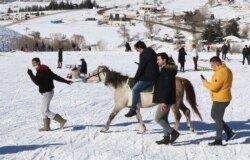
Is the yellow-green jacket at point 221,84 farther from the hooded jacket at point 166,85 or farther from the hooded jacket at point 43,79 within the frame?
the hooded jacket at point 43,79

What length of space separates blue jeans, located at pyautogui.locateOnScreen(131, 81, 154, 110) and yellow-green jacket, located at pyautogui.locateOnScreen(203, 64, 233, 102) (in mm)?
1524

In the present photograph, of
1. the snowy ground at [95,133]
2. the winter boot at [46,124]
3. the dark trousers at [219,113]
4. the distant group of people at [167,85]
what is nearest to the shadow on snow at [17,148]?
the snowy ground at [95,133]

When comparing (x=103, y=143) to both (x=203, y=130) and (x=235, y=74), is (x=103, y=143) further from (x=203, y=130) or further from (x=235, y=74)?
(x=235, y=74)

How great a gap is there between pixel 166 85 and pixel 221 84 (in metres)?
1.11

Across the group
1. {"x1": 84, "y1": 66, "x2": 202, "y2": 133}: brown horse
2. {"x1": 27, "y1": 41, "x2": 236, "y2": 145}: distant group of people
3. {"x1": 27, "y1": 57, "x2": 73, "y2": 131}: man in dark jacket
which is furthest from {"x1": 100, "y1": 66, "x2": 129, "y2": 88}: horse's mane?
{"x1": 27, "y1": 57, "x2": 73, "y2": 131}: man in dark jacket

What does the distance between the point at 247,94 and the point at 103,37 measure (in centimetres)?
10273

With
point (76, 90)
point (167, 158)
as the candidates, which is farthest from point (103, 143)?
point (76, 90)

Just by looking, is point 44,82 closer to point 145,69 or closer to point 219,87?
point 145,69

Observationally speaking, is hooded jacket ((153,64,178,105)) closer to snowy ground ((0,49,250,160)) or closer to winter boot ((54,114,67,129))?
snowy ground ((0,49,250,160))

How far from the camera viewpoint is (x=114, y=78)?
11711 millimetres

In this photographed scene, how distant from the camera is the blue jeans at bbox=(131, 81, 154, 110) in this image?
1098 centimetres

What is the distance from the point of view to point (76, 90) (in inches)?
834

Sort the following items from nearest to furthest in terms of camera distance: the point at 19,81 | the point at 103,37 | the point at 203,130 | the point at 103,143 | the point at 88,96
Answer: the point at 103,143
the point at 203,130
the point at 88,96
the point at 19,81
the point at 103,37

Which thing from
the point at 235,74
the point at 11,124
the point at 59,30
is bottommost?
the point at 59,30
